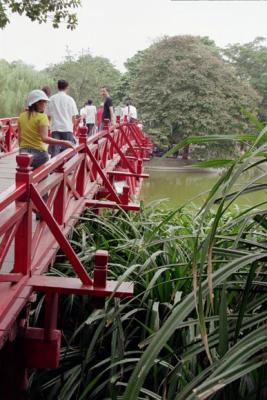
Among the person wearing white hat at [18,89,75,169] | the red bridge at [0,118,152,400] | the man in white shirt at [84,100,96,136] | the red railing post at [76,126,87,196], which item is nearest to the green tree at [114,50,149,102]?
the man in white shirt at [84,100,96,136]

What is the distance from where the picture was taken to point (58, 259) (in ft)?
13.4

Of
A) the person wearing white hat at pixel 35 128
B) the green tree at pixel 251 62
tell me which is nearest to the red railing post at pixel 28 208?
the person wearing white hat at pixel 35 128

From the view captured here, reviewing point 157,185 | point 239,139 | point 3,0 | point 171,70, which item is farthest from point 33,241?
point 171,70

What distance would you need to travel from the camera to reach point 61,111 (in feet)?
17.6

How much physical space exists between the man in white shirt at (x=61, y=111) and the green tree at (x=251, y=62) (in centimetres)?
2609

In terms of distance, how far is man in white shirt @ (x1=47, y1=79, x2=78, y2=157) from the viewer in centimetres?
532

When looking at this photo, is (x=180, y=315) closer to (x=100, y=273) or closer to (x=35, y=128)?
(x=100, y=273)

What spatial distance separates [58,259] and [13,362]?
1.38m

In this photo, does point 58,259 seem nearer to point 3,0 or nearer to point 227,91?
point 3,0

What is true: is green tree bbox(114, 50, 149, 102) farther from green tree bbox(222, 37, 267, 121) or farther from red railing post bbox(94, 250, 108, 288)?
red railing post bbox(94, 250, 108, 288)

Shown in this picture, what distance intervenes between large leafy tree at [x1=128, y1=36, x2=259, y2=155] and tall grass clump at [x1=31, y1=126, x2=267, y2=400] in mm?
17197

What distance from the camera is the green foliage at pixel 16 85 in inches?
936

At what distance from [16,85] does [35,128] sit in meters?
22.6

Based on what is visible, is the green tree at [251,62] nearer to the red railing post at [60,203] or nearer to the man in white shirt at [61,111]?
the man in white shirt at [61,111]
